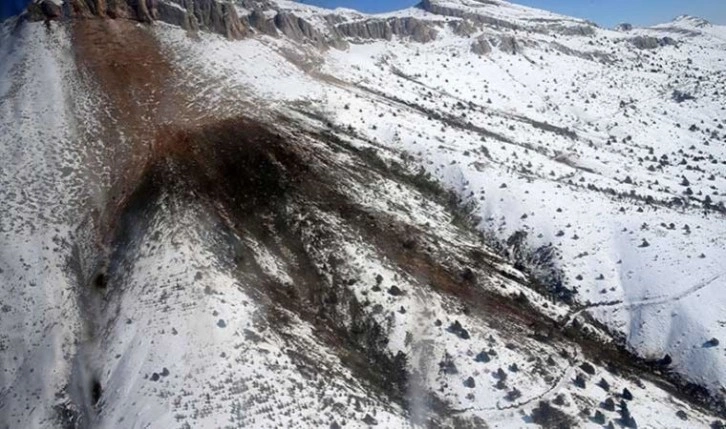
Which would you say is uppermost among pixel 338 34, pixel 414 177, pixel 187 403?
pixel 338 34

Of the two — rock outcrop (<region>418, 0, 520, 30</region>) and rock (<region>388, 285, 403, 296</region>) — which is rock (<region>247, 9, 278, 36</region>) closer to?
rock (<region>388, 285, 403, 296</region>)

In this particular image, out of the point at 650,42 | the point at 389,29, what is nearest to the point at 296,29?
the point at 389,29

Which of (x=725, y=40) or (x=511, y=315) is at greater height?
(x=725, y=40)

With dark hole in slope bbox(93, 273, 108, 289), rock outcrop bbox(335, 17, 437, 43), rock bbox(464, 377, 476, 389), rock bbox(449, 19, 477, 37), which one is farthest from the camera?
rock bbox(449, 19, 477, 37)

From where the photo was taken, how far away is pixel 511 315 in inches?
1044

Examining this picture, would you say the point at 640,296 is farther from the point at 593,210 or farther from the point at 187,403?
the point at 187,403

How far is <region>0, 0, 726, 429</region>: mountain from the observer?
21531 mm


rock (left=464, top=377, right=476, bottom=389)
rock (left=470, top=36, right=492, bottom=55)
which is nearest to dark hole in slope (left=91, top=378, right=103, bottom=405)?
rock (left=464, top=377, right=476, bottom=389)

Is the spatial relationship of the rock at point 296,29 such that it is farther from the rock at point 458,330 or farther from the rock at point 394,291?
the rock at point 458,330

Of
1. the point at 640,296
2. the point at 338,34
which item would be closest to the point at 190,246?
the point at 640,296

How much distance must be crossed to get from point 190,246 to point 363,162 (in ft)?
46.2

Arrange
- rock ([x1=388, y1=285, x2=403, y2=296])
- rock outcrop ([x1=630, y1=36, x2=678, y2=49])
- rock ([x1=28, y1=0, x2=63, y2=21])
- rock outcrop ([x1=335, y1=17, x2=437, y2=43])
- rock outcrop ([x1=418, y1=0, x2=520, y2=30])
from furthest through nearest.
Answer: rock outcrop ([x1=630, y1=36, x2=678, y2=49]) < rock outcrop ([x1=418, y1=0, x2=520, y2=30]) < rock outcrop ([x1=335, y1=17, x2=437, y2=43]) < rock ([x1=28, y1=0, x2=63, y2=21]) < rock ([x1=388, y1=285, x2=403, y2=296])

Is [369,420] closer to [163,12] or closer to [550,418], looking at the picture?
[550,418]

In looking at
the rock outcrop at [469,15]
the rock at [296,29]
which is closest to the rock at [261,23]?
the rock at [296,29]
